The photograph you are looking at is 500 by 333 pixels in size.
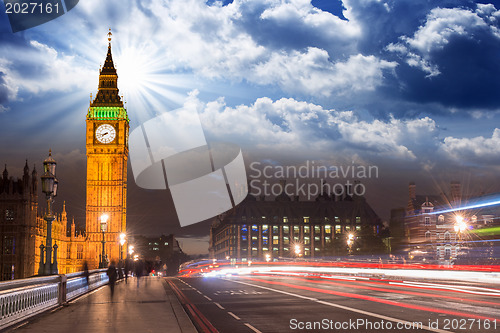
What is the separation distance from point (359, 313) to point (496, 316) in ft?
12.1

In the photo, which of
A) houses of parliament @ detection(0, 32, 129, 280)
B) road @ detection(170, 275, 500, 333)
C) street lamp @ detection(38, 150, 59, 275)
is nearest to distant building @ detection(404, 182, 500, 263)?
houses of parliament @ detection(0, 32, 129, 280)

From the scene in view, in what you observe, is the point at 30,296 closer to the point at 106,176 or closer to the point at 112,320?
the point at 112,320

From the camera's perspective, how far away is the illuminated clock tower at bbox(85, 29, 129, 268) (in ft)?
404

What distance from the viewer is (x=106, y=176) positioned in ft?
409

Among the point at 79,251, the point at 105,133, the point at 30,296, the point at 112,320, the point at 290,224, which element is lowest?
the point at 79,251

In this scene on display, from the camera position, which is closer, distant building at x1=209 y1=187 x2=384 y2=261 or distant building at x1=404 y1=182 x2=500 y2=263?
distant building at x1=404 y1=182 x2=500 y2=263

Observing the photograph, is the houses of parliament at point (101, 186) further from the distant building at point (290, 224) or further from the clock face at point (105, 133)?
the distant building at point (290, 224)

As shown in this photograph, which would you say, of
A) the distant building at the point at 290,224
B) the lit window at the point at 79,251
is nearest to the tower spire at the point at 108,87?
→ the lit window at the point at 79,251

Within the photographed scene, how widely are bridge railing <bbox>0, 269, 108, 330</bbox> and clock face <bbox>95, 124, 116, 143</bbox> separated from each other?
4050 inches

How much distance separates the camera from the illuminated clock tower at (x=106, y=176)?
123 m

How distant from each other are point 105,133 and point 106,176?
9523 millimetres

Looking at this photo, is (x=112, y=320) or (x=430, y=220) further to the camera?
(x=430, y=220)

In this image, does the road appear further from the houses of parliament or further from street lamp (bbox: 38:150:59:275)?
the houses of parliament

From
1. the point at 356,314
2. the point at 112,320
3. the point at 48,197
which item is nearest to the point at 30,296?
the point at 112,320
